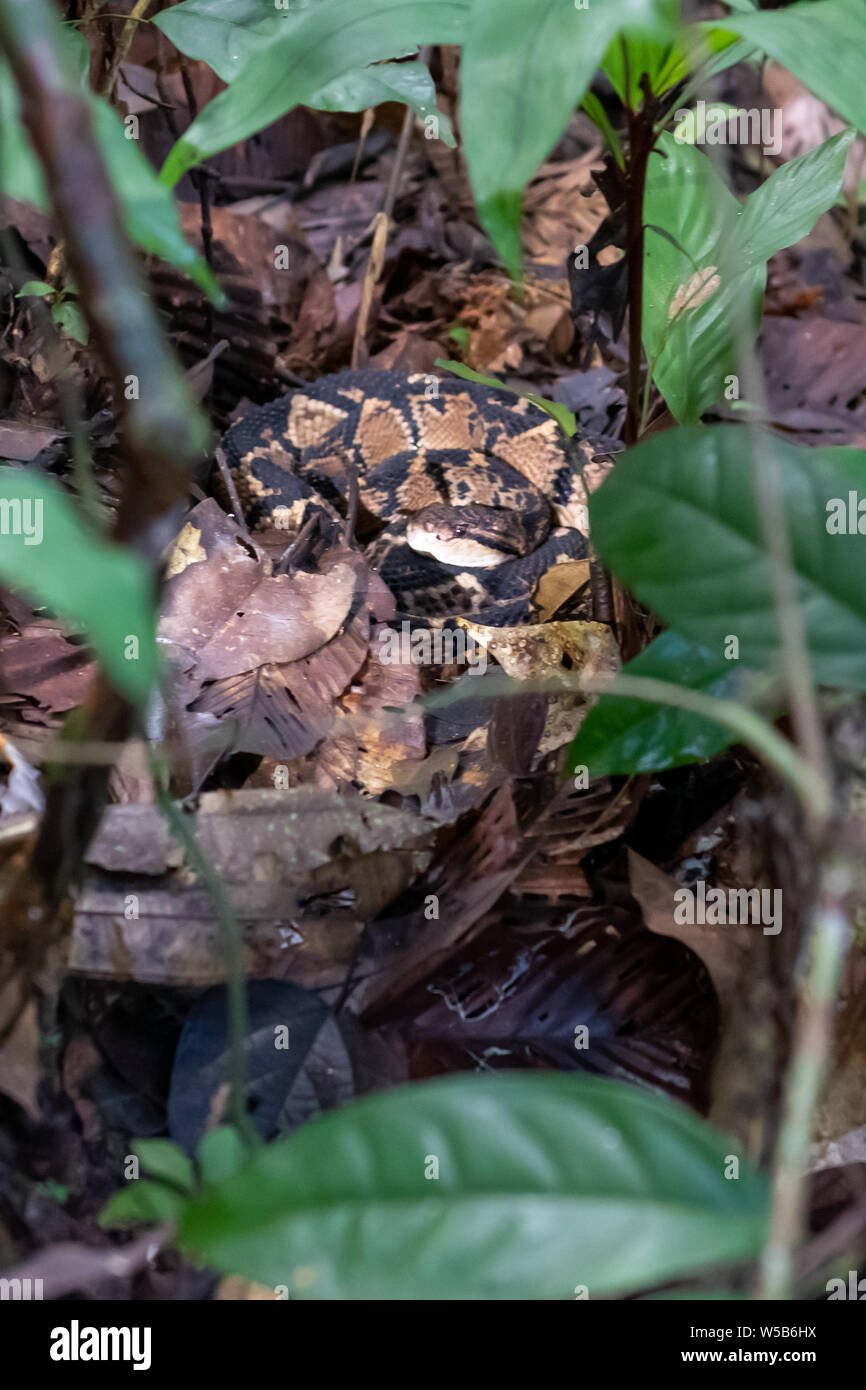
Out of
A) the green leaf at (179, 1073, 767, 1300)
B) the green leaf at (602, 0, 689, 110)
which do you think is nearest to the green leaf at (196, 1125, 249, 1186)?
the green leaf at (179, 1073, 767, 1300)

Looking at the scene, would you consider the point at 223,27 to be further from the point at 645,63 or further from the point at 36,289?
the point at 36,289

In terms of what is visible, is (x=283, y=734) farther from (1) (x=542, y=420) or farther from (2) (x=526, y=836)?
(1) (x=542, y=420)

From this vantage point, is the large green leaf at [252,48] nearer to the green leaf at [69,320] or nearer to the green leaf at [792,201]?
the green leaf at [792,201]

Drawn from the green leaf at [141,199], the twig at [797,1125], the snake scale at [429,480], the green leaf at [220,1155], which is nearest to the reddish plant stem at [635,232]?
the green leaf at [141,199]

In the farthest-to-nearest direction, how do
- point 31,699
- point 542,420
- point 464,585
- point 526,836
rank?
1. point 542,420
2. point 464,585
3. point 31,699
4. point 526,836


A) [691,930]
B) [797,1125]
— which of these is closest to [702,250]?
[691,930]
